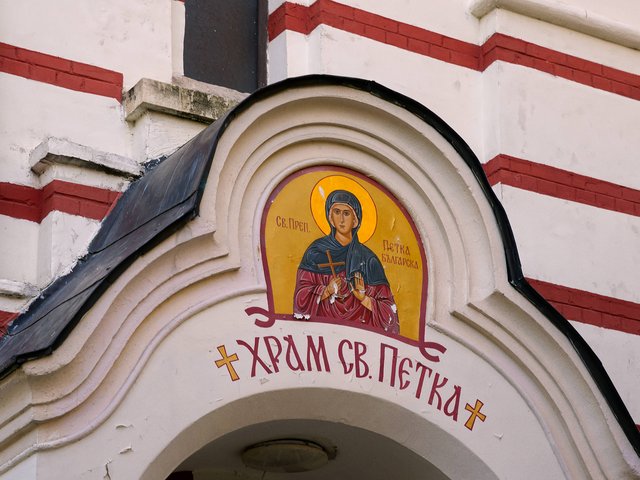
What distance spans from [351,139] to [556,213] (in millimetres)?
2171

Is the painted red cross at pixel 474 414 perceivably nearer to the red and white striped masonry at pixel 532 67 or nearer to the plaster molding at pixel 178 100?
the red and white striped masonry at pixel 532 67

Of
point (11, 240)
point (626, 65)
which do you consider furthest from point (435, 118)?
point (626, 65)

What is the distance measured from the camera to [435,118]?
7.58 metres

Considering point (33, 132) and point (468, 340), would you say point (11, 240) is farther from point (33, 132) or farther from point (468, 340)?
point (468, 340)

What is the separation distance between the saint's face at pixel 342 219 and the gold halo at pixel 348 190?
0.13 ft

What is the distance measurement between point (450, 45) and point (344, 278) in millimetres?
2567

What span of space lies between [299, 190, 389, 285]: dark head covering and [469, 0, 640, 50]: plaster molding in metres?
2.48

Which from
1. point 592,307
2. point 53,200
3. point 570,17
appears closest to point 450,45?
point 570,17

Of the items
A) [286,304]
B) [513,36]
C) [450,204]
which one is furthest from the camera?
[513,36]

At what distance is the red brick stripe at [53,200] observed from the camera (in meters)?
7.61

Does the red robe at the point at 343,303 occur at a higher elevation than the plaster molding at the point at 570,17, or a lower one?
lower

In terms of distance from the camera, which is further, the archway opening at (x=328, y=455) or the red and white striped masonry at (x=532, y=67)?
the red and white striped masonry at (x=532, y=67)

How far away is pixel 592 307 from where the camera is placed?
9180 millimetres

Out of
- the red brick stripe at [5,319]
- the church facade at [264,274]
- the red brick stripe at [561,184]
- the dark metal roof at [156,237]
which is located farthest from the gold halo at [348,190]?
the red brick stripe at [561,184]
